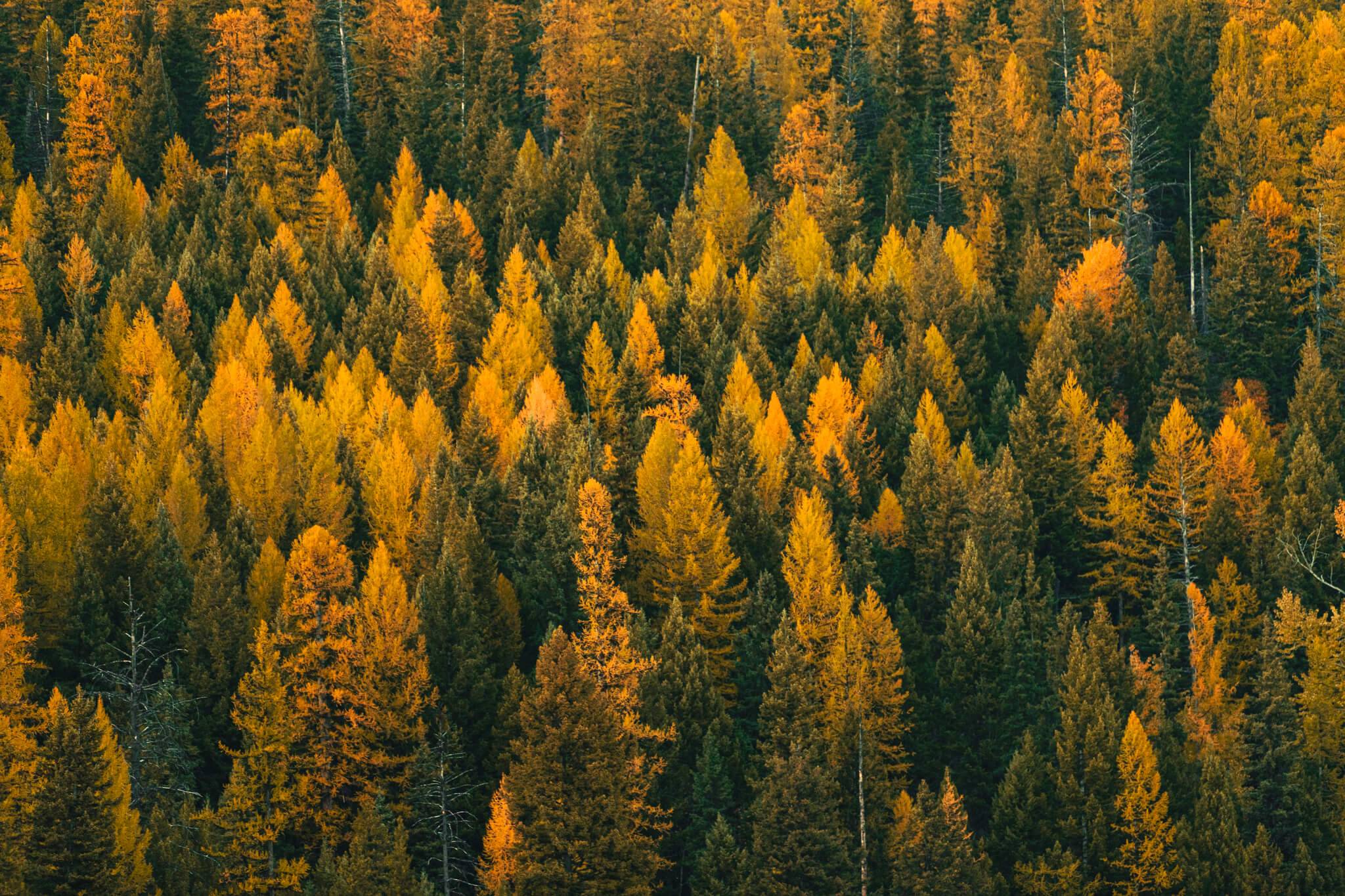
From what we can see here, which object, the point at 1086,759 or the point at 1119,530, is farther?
the point at 1119,530

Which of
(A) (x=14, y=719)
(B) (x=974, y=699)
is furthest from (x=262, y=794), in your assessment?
(B) (x=974, y=699)

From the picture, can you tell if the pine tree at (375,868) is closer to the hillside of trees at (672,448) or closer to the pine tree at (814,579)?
the hillside of trees at (672,448)

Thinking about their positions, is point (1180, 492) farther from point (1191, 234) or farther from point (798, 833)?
point (1191, 234)

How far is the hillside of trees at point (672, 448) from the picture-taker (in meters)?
54.5

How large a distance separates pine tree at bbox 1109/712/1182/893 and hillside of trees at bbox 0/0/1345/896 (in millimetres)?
352

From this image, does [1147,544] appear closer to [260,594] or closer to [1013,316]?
[1013,316]

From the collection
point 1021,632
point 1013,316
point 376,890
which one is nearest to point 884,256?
point 1013,316

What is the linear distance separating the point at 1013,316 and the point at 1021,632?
26212 millimetres

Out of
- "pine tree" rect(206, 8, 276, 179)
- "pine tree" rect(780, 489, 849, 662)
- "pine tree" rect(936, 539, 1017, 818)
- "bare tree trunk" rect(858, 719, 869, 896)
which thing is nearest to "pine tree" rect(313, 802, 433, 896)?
"bare tree trunk" rect(858, 719, 869, 896)

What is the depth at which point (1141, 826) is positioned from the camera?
57.7 meters

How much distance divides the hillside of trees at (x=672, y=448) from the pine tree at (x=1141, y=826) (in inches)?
13.8

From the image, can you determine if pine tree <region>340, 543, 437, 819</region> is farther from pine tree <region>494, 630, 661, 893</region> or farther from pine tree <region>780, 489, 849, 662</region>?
pine tree <region>780, 489, 849, 662</region>

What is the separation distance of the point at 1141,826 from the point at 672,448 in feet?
78.6

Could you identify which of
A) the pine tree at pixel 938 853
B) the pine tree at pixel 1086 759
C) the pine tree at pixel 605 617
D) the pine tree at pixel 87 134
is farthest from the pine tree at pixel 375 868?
the pine tree at pixel 87 134
